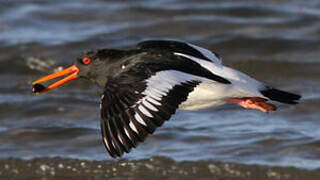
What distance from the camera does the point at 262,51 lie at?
A: 1131 cm

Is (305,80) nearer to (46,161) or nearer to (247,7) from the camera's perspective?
(247,7)

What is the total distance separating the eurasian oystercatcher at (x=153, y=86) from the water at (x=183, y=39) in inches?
53.0

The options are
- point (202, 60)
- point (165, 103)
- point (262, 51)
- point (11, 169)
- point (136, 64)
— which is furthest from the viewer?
point (262, 51)

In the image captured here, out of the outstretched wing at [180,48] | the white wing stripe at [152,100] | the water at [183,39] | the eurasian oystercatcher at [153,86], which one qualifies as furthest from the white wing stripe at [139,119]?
the water at [183,39]

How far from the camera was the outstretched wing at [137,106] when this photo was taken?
5613 millimetres

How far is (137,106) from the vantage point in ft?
18.9

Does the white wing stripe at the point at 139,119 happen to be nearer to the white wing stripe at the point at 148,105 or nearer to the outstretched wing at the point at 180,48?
the white wing stripe at the point at 148,105

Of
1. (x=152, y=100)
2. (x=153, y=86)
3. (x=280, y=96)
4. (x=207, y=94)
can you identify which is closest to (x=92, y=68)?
(x=207, y=94)

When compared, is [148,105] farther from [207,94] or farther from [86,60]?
[86,60]

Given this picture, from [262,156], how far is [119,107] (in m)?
2.70

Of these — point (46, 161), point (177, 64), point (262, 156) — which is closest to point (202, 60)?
point (177, 64)

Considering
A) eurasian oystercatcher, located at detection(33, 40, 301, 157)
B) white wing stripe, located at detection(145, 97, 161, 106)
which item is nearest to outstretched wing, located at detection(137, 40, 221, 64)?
eurasian oystercatcher, located at detection(33, 40, 301, 157)

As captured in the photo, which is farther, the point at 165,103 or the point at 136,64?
the point at 136,64

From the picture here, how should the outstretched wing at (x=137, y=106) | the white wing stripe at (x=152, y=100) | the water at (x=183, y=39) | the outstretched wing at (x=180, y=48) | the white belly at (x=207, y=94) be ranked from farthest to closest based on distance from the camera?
the water at (x=183, y=39)
the outstretched wing at (x=180, y=48)
the white belly at (x=207, y=94)
the white wing stripe at (x=152, y=100)
the outstretched wing at (x=137, y=106)
